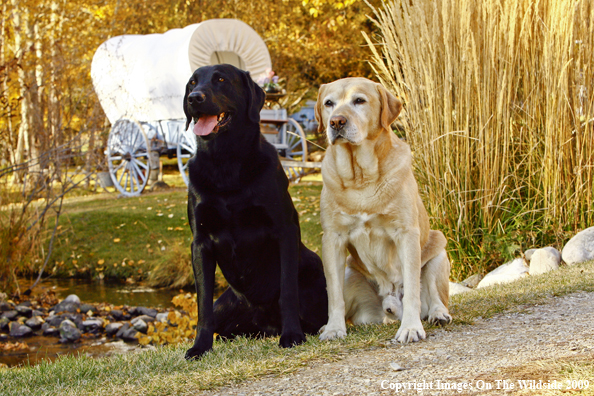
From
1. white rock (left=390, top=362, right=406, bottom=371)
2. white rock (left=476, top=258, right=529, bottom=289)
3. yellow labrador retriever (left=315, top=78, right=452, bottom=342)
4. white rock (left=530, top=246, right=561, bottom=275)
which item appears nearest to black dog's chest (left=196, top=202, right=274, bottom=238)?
yellow labrador retriever (left=315, top=78, right=452, bottom=342)

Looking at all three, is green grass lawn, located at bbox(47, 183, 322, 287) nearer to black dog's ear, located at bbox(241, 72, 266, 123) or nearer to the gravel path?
black dog's ear, located at bbox(241, 72, 266, 123)

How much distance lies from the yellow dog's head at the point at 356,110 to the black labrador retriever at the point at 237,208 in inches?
14.1

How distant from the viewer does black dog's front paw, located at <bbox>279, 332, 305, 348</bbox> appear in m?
2.63

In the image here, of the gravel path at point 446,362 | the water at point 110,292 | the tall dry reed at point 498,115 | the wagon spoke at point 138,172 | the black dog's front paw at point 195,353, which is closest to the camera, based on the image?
the gravel path at point 446,362

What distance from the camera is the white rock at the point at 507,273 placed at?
4453mm

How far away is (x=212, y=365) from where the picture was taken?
243 cm

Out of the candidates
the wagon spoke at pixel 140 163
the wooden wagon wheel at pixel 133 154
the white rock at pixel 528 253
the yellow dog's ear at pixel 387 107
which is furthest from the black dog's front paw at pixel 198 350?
the wagon spoke at pixel 140 163

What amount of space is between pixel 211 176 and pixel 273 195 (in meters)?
0.30

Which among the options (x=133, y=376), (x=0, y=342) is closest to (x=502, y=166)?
(x=133, y=376)

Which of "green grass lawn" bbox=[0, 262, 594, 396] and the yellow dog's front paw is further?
the yellow dog's front paw

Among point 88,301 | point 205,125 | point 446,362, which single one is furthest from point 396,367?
point 88,301

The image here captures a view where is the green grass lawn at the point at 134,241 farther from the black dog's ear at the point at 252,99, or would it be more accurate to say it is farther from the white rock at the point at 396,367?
the white rock at the point at 396,367

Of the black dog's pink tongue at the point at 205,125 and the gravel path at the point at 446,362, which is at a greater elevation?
the black dog's pink tongue at the point at 205,125

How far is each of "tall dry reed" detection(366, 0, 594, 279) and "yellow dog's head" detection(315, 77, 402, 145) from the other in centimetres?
176
